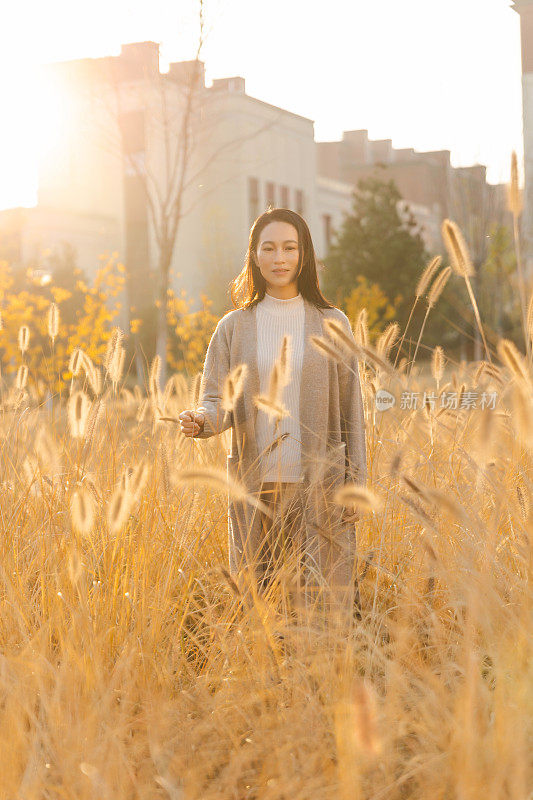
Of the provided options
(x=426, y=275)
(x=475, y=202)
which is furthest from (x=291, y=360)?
(x=475, y=202)

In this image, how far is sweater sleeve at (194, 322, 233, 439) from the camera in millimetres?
3322

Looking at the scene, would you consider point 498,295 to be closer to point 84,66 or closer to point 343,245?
point 343,245

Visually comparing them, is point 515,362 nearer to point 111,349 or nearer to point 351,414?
point 351,414

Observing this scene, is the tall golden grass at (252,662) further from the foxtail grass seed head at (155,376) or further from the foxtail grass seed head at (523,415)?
the foxtail grass seed head at (155,376)

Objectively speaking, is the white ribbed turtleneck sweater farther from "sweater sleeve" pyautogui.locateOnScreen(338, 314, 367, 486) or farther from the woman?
"sweater sleeve" pyautogui.locateOnScreen(338, 314, 367, 486)

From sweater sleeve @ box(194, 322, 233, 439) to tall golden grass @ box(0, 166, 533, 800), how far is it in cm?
24

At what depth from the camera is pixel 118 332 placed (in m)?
3.69

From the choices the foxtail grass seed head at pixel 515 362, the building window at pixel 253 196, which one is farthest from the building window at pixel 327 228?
the foxtail grass seed head at pixel 515 362

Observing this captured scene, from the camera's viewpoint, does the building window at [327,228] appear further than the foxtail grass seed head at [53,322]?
Yes

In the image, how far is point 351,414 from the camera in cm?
348

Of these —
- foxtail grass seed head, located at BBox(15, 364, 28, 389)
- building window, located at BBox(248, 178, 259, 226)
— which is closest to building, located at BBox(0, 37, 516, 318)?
building window, located at BBox(248, 178, 259, 226)

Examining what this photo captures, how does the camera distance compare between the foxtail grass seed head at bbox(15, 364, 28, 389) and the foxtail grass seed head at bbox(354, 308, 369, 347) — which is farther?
the foxtail grass seed head at bbox(15, 364, 28, 389)

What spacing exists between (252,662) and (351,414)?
1.21 meters

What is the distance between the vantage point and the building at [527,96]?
2292cm
